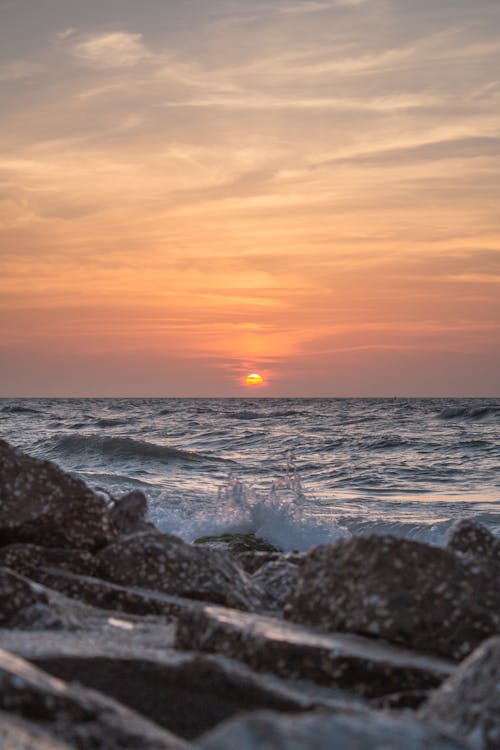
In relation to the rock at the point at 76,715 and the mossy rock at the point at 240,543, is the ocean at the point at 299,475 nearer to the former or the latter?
the mossy rock at the point at 240,543

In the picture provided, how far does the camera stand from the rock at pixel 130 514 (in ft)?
20.3

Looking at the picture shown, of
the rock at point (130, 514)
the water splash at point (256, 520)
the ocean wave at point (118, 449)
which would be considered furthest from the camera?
the ocean wave at point (118, 449)

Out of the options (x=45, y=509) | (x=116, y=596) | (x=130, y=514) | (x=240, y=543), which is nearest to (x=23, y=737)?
(x=116, y=596)

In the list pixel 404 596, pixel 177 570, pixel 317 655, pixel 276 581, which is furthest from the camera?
pixel 276 581

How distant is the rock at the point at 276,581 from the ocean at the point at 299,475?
427 cm

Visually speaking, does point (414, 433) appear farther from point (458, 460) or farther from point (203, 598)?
point (203, 598)

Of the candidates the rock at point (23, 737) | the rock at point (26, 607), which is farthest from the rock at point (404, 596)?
the rock at point (23, 737)

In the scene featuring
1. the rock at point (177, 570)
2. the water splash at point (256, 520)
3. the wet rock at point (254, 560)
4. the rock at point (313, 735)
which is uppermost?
the rock at point (313, 735)

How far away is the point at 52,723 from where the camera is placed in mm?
2223

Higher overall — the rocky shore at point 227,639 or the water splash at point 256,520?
the rocky shore at point 227,639

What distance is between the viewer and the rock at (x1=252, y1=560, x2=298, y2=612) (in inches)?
189

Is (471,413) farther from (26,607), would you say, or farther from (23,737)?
(23,737)

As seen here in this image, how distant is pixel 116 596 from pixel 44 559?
0.66 metres

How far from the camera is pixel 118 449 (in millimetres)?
22562
